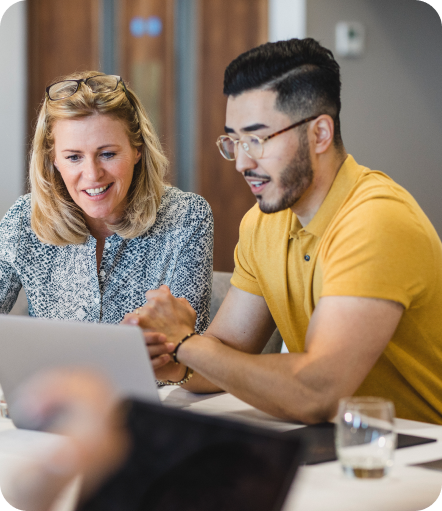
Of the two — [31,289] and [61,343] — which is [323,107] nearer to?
[61,343]

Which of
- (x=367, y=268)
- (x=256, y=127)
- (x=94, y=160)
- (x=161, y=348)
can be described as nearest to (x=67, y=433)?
(x=161, y=348)

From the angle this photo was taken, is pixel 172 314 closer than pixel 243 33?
Yes

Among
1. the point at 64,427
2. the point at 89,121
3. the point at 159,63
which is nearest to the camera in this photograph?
the point at 64,427

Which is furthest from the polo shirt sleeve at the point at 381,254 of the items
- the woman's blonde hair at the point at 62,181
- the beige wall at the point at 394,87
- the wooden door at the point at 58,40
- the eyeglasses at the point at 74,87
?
the wooden door at the point at 58,40

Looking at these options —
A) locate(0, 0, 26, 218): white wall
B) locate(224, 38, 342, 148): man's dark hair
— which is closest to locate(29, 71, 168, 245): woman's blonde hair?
locate(224, 38, 342, 148): man's dark hair

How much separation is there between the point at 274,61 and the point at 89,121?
0.60 meters

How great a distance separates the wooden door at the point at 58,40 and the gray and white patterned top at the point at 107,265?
6.53 ft

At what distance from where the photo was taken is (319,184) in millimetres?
1345

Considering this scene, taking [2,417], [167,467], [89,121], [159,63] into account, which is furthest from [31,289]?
[159,63]

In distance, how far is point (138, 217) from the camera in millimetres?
1772

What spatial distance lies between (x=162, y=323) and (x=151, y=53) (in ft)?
9.45

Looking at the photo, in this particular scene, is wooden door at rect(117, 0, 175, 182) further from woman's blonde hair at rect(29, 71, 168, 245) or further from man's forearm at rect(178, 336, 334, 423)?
man's forearm at rect(178, 336, 334, 423)

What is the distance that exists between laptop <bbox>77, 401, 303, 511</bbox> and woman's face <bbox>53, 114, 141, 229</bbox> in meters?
1.17

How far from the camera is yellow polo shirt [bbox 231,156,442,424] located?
114cm
